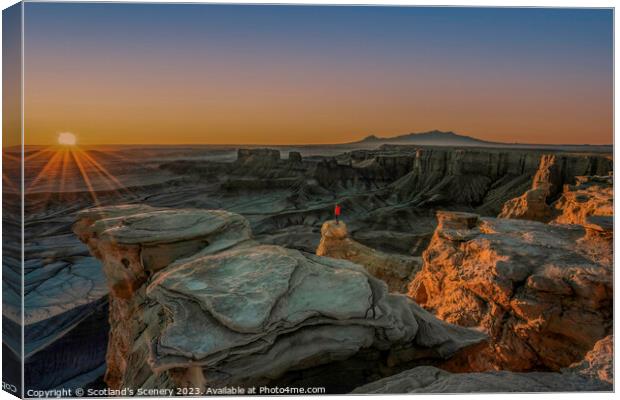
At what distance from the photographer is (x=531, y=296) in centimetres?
419

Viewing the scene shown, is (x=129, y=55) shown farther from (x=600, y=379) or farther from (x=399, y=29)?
(x=600, y=379)

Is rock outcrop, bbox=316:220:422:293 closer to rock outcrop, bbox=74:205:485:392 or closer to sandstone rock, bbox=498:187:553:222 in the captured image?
sandstone rock, bbox=498:187:553:222

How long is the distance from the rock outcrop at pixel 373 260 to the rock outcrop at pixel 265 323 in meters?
6.76

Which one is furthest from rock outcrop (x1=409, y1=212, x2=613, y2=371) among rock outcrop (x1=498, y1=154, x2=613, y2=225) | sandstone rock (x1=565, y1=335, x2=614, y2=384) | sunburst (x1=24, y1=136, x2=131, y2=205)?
→ sunburst (x1=24, y1=136, x2=131, y2=205)

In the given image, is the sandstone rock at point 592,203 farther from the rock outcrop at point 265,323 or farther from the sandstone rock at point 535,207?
the sandstone rock at point 535,207

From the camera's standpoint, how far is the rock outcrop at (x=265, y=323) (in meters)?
2.70

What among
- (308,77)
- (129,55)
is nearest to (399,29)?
(308,77)

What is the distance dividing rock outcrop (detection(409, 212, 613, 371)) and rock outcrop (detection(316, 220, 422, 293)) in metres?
4.74

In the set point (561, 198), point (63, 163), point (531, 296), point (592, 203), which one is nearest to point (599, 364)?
point (531, 296)

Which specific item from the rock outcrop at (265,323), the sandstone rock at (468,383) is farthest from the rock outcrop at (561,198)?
the rock outcrop at (265,323)

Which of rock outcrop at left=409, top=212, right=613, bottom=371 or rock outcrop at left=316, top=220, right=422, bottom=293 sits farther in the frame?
rock outcrop at left=316, top=220, right=422, bottom=293

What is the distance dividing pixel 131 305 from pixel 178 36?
2.93 m

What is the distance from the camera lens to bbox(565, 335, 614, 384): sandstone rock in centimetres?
344

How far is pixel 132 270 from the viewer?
4.12 metres
